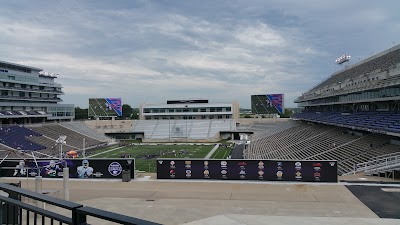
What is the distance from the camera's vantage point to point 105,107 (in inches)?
3711

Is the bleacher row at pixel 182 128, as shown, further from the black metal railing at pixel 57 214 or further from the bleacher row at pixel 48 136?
the black metal railing at pixel 57 214

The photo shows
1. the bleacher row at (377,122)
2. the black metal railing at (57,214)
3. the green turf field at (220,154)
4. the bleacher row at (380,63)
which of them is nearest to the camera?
the black metal railing at (57,214)

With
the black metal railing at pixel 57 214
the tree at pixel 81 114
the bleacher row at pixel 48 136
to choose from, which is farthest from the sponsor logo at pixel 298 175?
the tree at pixel 81 114

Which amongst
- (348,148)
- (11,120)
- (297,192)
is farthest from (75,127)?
(297,192)

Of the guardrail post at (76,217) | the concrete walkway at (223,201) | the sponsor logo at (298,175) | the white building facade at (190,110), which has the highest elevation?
the white building facade at (190,110)

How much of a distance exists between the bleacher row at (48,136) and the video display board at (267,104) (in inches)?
1383

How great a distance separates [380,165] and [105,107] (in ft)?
257

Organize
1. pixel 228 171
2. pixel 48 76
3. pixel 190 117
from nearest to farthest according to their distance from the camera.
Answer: pixel 228 171 < pixel 48 76 < pixel 190 117

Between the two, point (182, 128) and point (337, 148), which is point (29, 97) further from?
point (337, 148)

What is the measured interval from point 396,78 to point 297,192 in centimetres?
1682

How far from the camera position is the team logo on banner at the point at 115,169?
2556cm

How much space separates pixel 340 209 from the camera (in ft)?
55.9

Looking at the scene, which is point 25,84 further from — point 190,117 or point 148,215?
point 148,215

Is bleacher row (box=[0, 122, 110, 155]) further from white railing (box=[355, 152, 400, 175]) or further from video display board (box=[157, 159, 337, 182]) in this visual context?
white railing (box=[355, 152, 400, 175])
